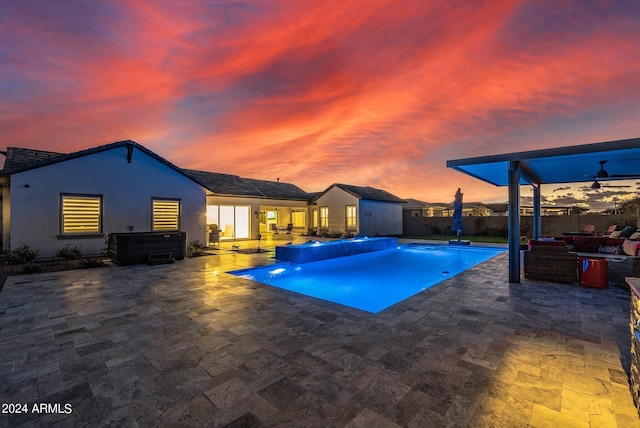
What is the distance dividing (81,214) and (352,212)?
16.7 metres

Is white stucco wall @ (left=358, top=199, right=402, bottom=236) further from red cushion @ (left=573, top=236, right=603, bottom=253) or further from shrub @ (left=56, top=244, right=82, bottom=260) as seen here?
shrub @ (left=56, top=244, right=82, bottom=260)

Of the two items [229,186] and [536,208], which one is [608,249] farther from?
[229,186]

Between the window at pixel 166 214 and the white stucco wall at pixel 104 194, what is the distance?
10.3 inches

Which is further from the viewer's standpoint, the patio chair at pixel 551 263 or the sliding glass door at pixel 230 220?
the sliding glass door at pixel 230 220

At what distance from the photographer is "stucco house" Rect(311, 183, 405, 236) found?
21.9 metres

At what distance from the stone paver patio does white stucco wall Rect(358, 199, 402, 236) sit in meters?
16.2

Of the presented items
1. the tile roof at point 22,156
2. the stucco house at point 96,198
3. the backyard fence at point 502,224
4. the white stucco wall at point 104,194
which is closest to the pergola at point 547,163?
the backyard fence at point 502,224

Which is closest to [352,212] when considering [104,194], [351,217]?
[351,217]

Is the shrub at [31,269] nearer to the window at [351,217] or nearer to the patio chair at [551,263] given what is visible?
the patio chair at [551,263]

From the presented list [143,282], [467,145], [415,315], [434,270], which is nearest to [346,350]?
[415,315]

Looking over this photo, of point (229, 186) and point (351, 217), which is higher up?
point (229, 186)

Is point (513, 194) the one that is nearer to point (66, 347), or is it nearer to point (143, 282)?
point (66, 347)

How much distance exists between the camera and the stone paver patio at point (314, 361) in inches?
91.9

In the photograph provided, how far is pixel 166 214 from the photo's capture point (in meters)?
13.6
